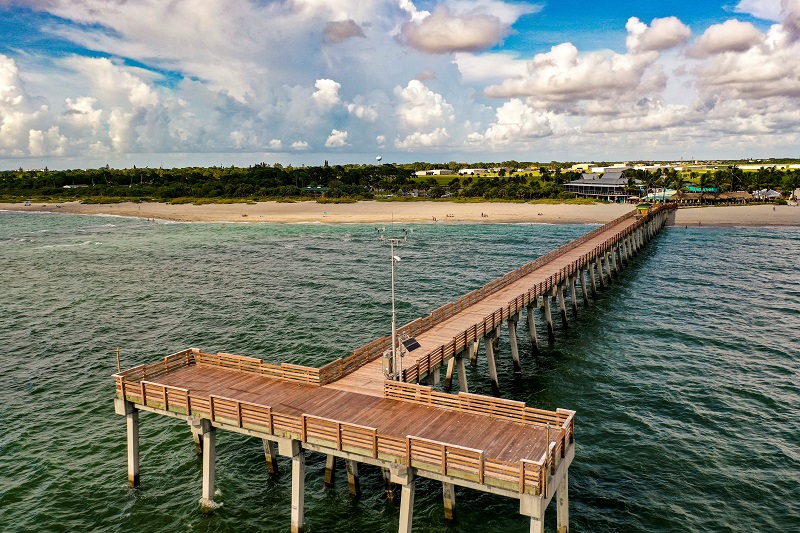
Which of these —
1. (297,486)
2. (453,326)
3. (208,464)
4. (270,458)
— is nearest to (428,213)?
(453,326)

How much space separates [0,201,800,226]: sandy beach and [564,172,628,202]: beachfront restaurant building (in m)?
24.4

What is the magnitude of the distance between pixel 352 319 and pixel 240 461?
20.8m

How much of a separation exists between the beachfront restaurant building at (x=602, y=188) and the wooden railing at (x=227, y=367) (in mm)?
149677

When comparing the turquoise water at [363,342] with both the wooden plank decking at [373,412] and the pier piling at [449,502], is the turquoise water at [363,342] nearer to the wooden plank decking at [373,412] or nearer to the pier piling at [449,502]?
the pier piling at [449,502]

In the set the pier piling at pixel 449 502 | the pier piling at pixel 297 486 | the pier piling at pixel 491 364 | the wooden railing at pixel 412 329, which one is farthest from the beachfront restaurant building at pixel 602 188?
the pier piling at pixel 297 486

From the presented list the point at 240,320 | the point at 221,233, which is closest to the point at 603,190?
the point at 221,233

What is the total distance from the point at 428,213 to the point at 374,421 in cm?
11248

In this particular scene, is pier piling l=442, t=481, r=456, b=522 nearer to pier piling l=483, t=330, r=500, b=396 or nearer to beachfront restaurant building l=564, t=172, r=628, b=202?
pier piling l=483, t=330, r=500, b=396

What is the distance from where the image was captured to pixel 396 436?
55.7 ft

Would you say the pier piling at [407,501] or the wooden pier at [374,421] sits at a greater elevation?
the wooden pier at [374,421]

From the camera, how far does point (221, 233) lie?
10344 cm

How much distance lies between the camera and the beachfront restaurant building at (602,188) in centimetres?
15852

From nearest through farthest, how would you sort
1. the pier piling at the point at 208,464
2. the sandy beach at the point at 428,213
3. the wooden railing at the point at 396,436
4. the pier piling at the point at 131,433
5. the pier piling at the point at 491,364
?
the wooden railing at the point at 396,436
the pier piling at the point at 208,464
the pier piling at the point at 131,433
the pier piling at the point at 491,364
the sandy beach at the point at 428,213

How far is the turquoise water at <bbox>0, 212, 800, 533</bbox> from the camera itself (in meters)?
20.1
